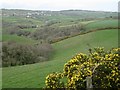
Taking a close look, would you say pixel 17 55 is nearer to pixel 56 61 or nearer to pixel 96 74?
pixel 56 61

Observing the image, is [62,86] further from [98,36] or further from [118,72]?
[98,36]

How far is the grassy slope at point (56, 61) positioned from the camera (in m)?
19.0

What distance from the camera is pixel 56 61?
91.5 feet

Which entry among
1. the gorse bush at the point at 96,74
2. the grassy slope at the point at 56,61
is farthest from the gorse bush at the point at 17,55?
the gorse bush at the point at 96,74

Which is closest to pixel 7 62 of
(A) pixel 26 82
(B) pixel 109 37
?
(A) pixel 26 82

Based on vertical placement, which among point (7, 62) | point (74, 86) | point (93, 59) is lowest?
point (7, 62)

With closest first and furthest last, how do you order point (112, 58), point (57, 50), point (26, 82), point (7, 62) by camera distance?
point (112, 58), point (26, 82), point (7, 62), point (57, 50)

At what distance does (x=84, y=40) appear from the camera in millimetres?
45875

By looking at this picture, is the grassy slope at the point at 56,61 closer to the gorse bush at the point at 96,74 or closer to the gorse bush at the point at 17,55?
the gorse bush at the point at 17,55

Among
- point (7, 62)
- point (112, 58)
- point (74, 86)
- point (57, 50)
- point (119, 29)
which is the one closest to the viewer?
point (74, 86)

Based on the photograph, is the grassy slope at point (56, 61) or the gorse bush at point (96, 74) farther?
the grassy slope at point (56, 61)

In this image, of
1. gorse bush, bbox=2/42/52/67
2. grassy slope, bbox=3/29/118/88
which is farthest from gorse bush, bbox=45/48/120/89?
gorse bush, bbox=2/42/52/67

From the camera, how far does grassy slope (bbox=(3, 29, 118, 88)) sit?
19.0m

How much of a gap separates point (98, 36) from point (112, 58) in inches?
1343
